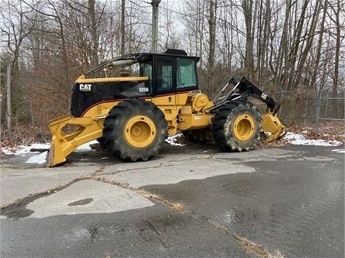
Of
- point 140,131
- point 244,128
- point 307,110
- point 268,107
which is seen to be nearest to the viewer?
point 140,131

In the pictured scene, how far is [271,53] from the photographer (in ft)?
57.7

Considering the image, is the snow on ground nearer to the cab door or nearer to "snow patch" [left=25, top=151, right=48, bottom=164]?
"snow patch" [left=25, top=151, right=48, bottom=164]

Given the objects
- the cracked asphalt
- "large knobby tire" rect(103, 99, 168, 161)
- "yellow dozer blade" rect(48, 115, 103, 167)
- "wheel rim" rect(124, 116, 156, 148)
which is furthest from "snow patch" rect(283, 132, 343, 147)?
"yellow dozer blade" rect(48, 115, 103, 167)

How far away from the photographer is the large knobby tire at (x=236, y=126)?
8969 millimetres

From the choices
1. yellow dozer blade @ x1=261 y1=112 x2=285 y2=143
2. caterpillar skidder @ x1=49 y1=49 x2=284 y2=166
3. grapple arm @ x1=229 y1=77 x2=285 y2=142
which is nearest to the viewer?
caterpillar skidder @ x1=49 y1=49 x2=284 y2=166

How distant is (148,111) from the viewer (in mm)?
8008

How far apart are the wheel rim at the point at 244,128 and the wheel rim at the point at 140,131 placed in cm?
239

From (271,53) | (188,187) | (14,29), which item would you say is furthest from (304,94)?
(14,29)

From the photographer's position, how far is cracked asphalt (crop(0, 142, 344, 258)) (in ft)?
11.5

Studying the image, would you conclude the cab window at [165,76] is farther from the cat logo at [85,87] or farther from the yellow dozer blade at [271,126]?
the yellow dozer blade at [271,126]

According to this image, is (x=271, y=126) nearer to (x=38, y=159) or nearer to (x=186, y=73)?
(x=186, y=73)

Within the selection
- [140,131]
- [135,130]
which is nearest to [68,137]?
[135,130]

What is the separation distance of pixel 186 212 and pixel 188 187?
1.14m

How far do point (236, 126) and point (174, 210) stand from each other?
5.05m
